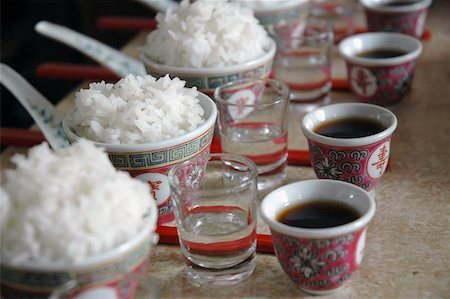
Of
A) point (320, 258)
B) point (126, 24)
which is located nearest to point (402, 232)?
point (320, 258)

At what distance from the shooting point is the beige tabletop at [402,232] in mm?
1058

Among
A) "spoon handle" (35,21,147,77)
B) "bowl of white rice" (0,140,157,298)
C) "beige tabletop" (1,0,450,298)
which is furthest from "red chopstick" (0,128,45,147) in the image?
"bowl of white rice" (0,140,157,298)

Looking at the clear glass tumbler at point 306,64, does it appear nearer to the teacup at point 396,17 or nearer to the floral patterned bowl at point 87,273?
the teacup at point 396,17

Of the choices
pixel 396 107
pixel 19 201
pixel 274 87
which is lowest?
pixel 396 107

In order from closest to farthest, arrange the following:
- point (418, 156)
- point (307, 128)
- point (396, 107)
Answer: point (307, 128), point (418, 156), point (396, 107)

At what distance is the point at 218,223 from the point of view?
3.68 feet

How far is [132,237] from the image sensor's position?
0.90 metres

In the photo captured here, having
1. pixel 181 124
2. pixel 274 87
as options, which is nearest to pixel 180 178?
pixel 181 124

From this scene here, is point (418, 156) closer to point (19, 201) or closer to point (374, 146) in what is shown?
point (374, 146)

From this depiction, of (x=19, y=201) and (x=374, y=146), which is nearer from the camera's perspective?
(x=19, y=201)

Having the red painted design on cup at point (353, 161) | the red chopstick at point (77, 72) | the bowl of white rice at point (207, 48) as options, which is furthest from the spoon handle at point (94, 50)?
the red painted design on cup at point (353, 161)

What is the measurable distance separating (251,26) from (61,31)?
44 cm

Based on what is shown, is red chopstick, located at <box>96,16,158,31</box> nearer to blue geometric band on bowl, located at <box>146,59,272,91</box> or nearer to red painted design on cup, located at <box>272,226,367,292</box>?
blue geometric band on bowl, located at <box>146,59,272,91</box>

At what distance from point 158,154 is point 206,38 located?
0.33 metres
